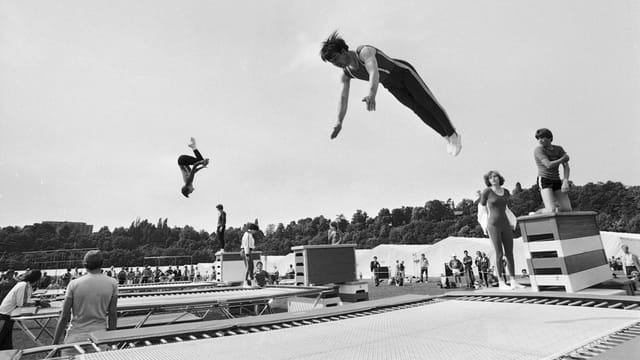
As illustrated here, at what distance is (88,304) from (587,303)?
4.49m

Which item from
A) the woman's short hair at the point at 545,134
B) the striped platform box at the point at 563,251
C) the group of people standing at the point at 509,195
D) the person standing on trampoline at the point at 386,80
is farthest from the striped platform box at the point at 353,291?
the person standing on trampoline at the point at 386,80

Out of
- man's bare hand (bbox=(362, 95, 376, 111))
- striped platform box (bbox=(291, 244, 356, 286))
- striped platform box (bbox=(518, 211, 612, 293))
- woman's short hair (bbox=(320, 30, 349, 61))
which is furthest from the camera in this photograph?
striped platform box (bbox=(291, 244, 356, 286))

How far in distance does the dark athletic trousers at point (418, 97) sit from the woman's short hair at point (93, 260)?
305cm

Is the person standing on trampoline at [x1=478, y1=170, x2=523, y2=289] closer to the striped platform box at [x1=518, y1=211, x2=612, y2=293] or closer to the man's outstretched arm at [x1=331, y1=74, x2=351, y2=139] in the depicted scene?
the striped platform box at [x1=518, y1=211, x2=612, y2=293]

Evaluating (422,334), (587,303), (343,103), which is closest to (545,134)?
(587,303)

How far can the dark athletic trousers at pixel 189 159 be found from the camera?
9.46 metres

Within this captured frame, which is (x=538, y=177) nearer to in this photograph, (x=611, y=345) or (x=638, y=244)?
(x=611, y=345)

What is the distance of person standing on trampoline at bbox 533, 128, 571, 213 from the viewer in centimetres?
446

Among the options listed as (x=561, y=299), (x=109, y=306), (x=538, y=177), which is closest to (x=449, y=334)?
(x=561, y=299)

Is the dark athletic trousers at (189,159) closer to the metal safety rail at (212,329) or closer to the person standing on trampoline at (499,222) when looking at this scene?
the metal safety rail at (212,329)

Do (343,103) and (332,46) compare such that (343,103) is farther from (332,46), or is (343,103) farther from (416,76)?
(416,76)

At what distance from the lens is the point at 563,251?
408 cm

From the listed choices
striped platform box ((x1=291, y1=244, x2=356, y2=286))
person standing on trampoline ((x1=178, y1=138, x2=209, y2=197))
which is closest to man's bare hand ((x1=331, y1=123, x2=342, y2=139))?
striped platform box ((x1=291, y1=244, x2=356, y2=286))

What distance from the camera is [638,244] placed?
15.8 metres
